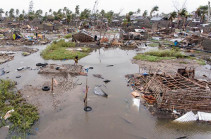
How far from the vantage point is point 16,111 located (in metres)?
6.69

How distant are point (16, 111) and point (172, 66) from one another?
12.0m

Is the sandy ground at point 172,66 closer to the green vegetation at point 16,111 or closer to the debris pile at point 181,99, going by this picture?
the debris pile at point 181,99

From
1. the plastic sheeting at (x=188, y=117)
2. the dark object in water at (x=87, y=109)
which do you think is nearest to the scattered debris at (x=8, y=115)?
the dark object in water at (x=87, y=109)

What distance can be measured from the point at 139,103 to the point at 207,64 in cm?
1063

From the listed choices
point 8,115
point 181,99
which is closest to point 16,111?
point 8,115

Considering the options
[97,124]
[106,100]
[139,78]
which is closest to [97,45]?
[139,78]

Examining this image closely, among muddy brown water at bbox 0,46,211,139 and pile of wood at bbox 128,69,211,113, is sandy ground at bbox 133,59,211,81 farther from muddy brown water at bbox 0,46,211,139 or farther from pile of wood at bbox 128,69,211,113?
muddy brown water at bbox 0,46,211,139

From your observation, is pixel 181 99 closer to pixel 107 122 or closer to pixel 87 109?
pixel 107 122

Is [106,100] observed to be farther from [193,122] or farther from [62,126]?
[193,122]

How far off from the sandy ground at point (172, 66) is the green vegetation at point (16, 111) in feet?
28.2

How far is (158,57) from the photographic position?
15969mm

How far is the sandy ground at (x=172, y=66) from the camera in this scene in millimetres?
12181

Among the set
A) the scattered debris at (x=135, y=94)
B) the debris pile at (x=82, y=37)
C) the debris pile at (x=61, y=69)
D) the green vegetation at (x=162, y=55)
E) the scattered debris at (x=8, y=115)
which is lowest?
the scattered debris at (x=8, y=115)

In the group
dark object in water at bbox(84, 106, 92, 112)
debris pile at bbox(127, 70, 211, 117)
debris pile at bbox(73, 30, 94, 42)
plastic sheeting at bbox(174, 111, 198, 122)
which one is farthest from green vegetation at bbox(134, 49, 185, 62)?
debris pile at bbox(73, 30, 94, 42)
